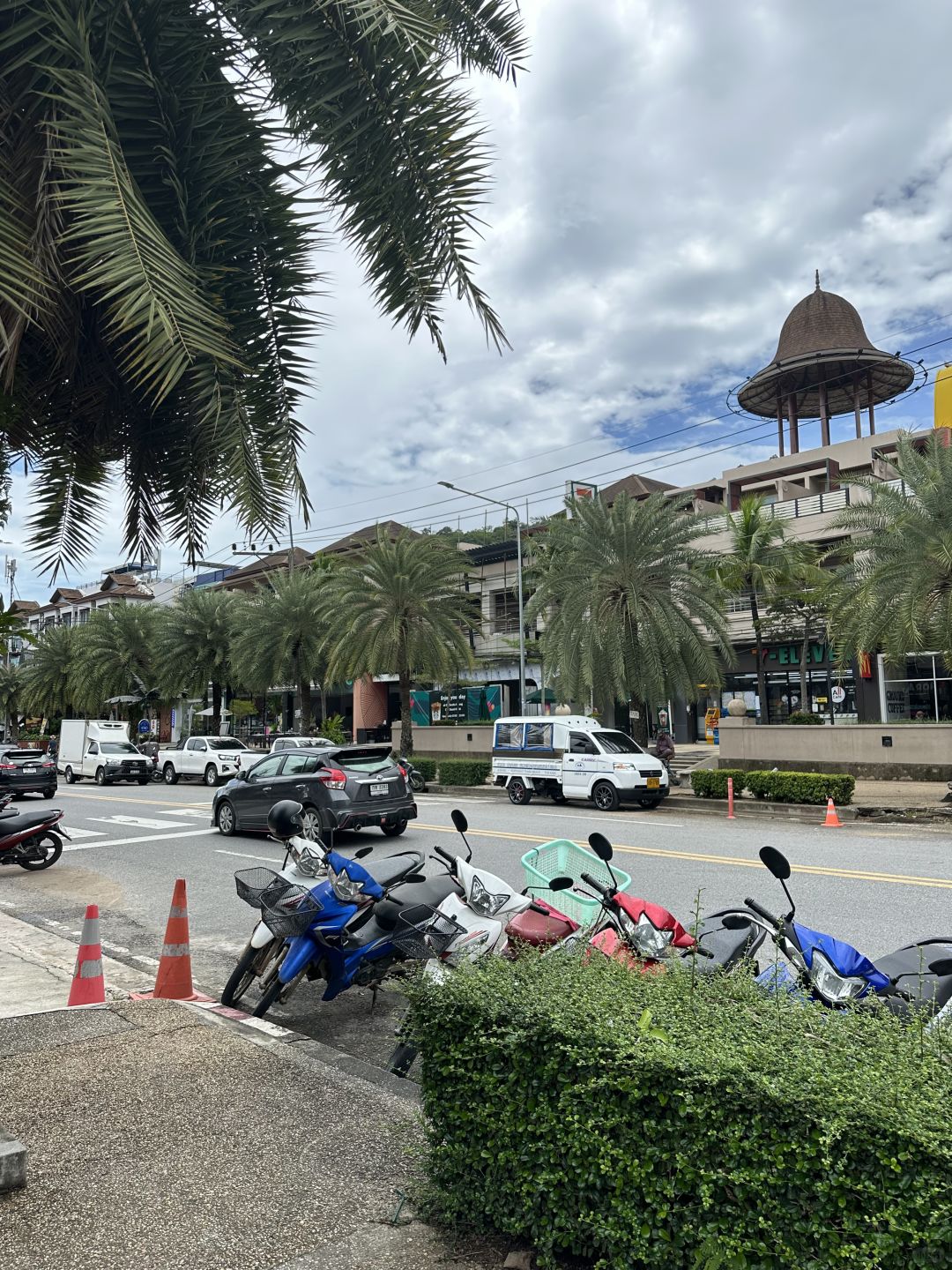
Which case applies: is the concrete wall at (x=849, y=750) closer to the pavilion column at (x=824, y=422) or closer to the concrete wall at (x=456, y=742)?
the concrete wall at (x=456, y=742)

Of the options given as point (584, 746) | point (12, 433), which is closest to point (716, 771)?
point (584, 746)

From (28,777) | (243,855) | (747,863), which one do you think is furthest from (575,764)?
(28,777)

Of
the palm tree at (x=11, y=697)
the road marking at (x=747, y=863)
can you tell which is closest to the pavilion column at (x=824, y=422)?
the road marking at (x=747, y=863)

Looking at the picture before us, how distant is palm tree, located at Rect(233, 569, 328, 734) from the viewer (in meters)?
39.7

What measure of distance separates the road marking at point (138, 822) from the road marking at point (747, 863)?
6.51 m

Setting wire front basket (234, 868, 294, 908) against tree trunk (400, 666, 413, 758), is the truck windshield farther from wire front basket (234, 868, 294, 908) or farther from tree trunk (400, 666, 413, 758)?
wire front basket (234, 868, 294, 908)

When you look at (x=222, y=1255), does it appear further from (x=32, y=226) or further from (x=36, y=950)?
(x=36, y=950)

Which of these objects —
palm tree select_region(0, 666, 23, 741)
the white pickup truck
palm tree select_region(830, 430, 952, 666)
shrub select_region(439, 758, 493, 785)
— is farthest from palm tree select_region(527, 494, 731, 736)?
palm tree select_region(0, 666, 23, 741)

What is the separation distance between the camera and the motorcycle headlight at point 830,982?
3.59 meters

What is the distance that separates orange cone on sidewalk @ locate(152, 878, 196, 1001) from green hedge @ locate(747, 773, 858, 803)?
1603 cm

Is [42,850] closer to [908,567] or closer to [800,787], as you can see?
[800,787]

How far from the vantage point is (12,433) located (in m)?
5.40

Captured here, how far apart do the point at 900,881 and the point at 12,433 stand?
9966mm

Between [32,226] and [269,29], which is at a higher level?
[269,29]
